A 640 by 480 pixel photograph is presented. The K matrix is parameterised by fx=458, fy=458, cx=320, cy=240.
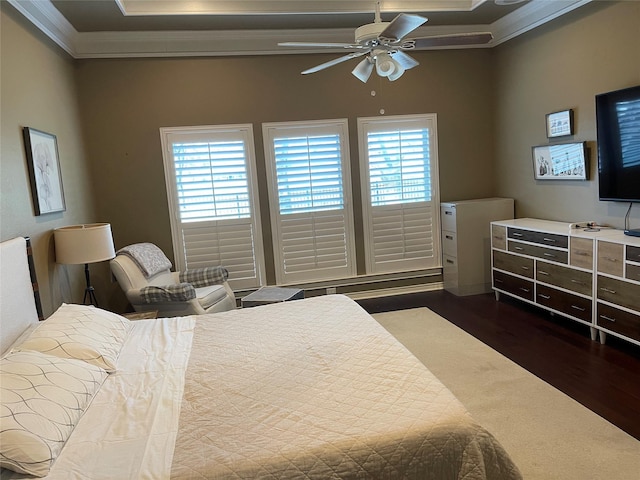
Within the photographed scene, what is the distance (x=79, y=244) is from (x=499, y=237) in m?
4.04

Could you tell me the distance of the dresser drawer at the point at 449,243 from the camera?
17.6ft

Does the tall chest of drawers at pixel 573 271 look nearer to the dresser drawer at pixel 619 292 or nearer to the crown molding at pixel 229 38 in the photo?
the dresser drawer at pixel 619 292

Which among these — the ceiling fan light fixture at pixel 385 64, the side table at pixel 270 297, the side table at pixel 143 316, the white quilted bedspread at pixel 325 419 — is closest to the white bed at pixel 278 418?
the white quilted bedspread at pixel 325 419

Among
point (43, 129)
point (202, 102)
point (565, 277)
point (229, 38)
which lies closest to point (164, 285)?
point (43, 129)

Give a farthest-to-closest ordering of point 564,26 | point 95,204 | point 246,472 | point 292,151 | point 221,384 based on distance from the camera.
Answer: point 292,151, point 95,204, point 564,26, point 221,384, point 246,472

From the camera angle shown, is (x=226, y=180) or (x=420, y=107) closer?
(x=226, y=180)

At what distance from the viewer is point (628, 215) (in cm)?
393

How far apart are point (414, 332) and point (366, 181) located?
1965mm

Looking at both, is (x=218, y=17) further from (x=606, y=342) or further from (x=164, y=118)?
(x=606, y=342)

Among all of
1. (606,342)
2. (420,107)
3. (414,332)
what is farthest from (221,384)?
(420,107)

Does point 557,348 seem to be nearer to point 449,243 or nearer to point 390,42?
point 449,243

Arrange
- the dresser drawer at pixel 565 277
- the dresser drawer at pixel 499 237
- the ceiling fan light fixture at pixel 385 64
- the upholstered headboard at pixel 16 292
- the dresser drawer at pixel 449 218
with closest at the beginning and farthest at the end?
the upholstered headboard at pixel 16 292 < the ceiling fan light fixture at pixel 385 64 < the dresser drawer at pixel 565 277 < the dresser drawer at pixel 499 237 < the dresser drawer at pixel 449 218

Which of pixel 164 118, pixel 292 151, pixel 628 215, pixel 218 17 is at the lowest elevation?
pixel 628 215

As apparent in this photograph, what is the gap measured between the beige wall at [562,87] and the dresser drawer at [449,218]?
794mm
